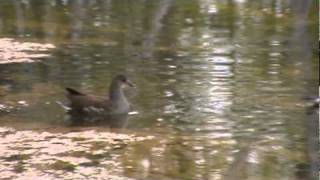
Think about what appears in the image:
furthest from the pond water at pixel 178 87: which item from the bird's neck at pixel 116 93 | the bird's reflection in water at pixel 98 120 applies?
the bird's neck at pixel 116 93

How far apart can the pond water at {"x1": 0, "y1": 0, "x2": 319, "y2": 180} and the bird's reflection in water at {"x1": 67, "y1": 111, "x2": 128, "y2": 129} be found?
8 centimetres

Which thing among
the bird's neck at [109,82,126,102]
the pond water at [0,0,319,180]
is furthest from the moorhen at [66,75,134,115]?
the pond water at [0,0,319,180]

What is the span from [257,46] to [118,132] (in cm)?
541

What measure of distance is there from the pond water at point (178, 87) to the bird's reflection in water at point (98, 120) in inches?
3.2

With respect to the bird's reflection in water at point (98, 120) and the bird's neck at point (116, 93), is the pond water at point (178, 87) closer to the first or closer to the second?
the bird's reflection in water at point (98, 120)

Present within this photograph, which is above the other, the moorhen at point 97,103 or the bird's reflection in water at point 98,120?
the moorhen at point 97,103

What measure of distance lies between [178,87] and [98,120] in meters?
1.46

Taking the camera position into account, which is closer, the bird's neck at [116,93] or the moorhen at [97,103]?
the moorhen at [97,103]

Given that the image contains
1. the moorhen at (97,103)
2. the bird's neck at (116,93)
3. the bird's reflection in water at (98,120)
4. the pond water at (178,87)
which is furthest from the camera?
the bird's neck at (116,93)

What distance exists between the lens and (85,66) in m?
12.9

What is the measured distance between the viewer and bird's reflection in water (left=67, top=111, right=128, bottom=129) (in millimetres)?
10117

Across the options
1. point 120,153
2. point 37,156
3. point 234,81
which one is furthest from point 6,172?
point 234,81

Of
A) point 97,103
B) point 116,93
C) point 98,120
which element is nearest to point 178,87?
point 116,93

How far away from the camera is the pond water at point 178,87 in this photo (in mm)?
8289
